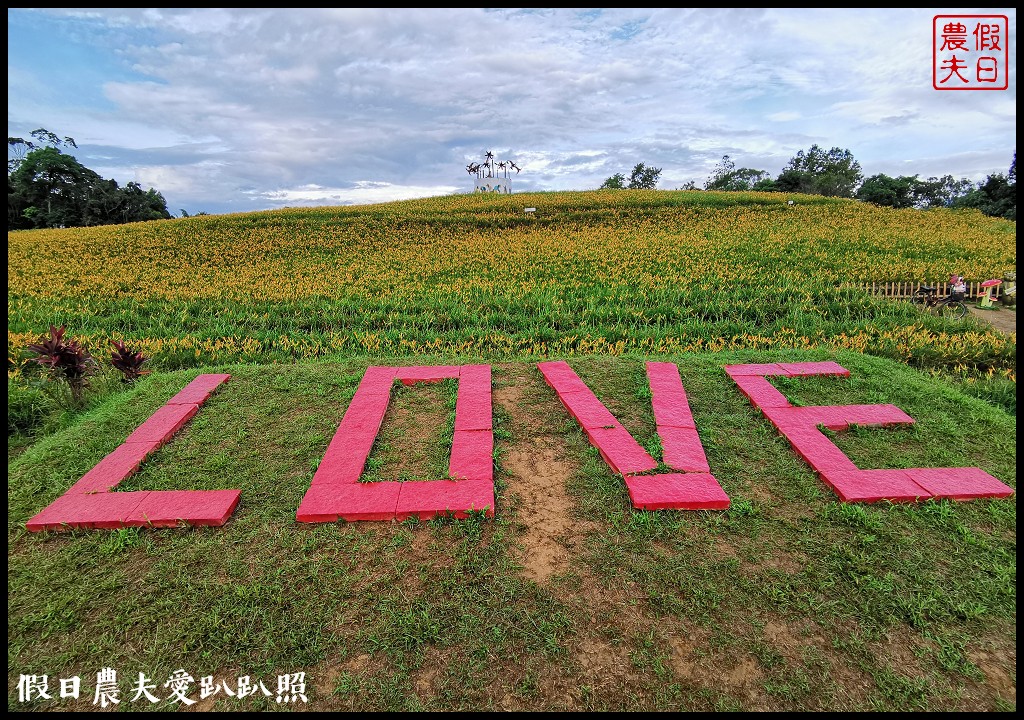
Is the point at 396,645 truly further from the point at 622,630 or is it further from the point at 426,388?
the point at 426,388

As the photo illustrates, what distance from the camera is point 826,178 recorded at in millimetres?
47719

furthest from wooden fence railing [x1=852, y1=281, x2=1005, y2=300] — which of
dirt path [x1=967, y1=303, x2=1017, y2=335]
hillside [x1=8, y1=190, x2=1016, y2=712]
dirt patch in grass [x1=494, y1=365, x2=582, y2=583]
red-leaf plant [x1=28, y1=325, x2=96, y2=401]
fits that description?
red-leaf plant [x1=28, y1=325, x2=96, y2=401]

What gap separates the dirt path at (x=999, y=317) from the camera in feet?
26.1

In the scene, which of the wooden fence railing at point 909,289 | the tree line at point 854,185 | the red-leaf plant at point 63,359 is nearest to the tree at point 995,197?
the tree line at point 854,185

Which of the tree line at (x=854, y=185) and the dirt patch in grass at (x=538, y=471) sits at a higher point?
the tree line at (x=854, y=185)

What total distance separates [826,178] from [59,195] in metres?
66.3

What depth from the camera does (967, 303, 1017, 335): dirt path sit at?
313 inches

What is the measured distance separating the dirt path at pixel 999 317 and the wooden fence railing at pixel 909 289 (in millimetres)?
497

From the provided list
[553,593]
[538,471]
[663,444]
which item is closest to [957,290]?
[663,444]

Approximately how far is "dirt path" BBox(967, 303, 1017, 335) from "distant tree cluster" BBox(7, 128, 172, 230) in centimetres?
4806

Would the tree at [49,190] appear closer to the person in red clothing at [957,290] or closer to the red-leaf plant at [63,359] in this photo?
the red-leaf plant at [63,359]

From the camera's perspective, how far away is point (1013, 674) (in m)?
2.29

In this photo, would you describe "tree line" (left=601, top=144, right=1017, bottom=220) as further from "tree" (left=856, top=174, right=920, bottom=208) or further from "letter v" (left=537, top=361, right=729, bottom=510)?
"letter v" (left=537, top=361, right=729, bottom=510)

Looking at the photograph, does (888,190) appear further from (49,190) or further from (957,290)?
(49,190)
